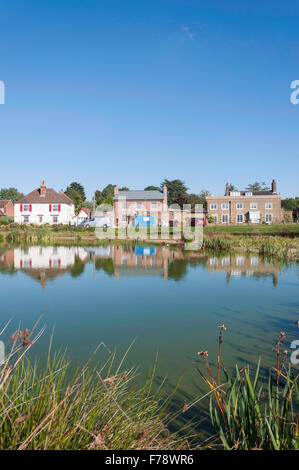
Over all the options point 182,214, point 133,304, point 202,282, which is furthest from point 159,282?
point 182,214

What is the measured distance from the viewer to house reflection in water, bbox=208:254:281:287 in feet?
46.2

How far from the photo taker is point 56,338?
6480 mm

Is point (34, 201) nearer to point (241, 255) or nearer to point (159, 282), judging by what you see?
point (241, 255)

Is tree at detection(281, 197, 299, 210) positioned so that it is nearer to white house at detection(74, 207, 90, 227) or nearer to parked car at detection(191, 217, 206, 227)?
parked car at detection(191, 217, 206, 227)

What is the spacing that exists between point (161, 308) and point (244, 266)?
8.48 metres

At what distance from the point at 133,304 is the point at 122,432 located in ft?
22.2

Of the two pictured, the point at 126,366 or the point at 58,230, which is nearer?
the point at 126,366

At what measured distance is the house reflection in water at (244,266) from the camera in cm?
1408

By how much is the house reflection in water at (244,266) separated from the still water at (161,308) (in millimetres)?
45

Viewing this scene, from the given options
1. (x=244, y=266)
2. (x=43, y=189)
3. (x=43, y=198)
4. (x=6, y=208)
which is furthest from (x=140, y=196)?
(x=244, y=266)

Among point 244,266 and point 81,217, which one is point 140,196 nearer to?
point 81,217

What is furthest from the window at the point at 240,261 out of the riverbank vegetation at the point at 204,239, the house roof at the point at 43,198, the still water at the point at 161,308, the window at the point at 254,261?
the house roof at the point at 43,198

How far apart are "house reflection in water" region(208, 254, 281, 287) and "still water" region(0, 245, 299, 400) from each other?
0.15 ft
